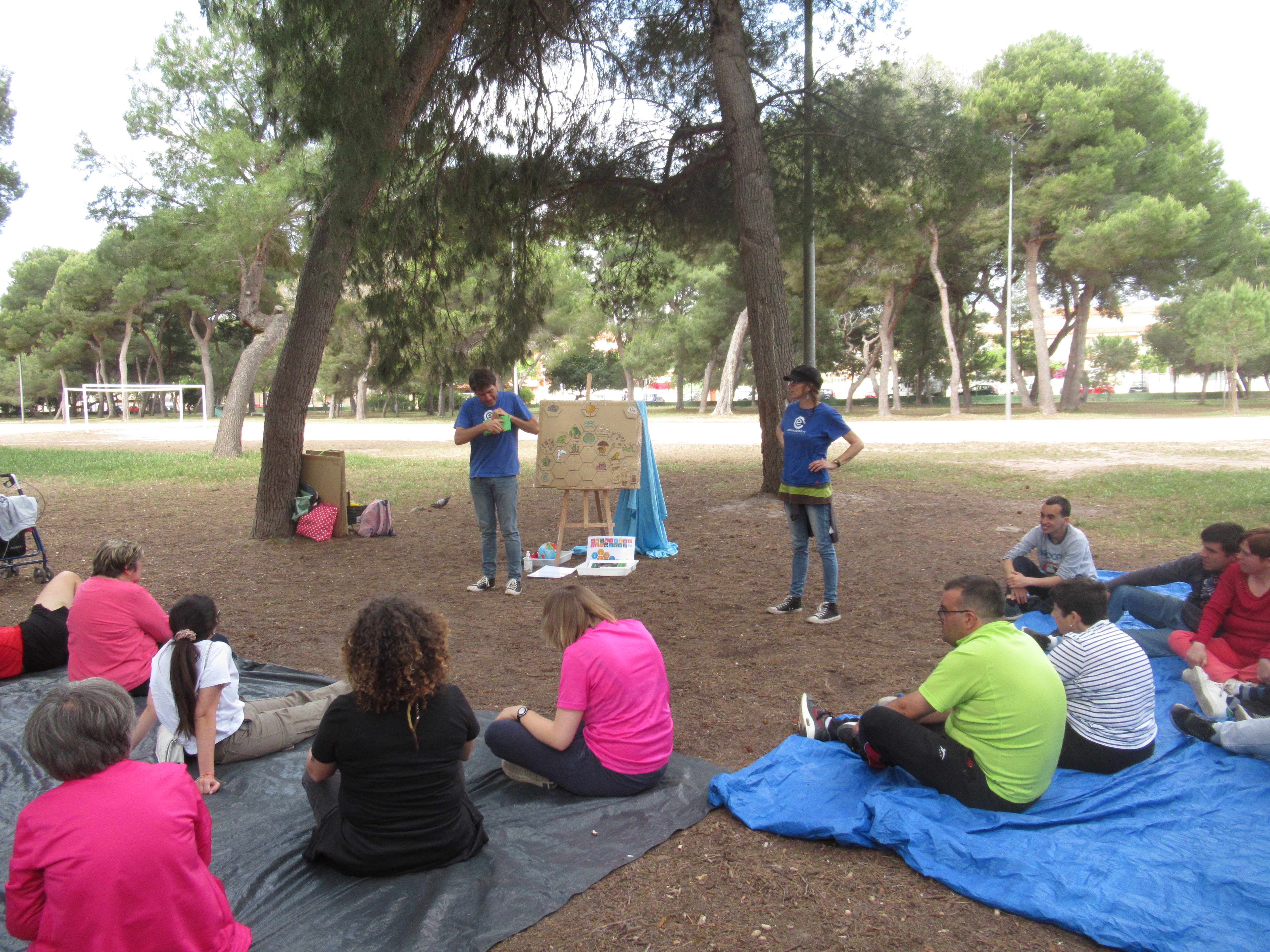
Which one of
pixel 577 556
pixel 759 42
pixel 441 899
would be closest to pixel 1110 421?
pixel 759 42

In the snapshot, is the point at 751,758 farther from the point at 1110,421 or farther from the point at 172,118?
the point at 1110,421

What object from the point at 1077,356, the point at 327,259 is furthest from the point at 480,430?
the point at 1077,356

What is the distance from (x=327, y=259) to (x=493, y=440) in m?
3.10

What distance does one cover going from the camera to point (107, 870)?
1766mm

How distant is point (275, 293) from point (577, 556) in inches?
938

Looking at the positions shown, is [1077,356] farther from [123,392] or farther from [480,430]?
[123,392]

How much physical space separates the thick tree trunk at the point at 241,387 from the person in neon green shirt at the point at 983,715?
58.7 feet

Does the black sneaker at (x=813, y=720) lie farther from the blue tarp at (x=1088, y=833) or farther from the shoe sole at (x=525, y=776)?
the shoe sole at (x=525, y=776)

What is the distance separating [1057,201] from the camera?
28156mm

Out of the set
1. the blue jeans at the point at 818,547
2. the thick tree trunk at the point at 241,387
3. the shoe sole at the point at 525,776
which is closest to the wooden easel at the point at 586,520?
the blue jeans at the point at 818,547

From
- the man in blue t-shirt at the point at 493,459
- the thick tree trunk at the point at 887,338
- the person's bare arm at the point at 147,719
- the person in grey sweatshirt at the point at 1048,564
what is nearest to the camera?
the person's bare arm at the point at 147,719

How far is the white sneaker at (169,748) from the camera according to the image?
3182mm

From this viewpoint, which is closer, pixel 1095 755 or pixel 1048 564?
pixel 1095 755

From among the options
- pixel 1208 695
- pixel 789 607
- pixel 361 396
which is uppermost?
pixel 361 396
